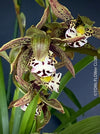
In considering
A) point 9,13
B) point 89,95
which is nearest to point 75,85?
point 89,95

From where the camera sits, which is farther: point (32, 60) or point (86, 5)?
point (86, 5)

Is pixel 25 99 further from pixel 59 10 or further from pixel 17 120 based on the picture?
pixel 59 10

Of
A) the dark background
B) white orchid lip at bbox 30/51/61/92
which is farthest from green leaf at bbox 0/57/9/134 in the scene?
the dark background

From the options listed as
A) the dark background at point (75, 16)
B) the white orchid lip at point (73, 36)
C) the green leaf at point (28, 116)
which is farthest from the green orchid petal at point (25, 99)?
the dark background at point (75, 16)

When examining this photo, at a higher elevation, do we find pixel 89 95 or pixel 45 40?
pixel 45 40

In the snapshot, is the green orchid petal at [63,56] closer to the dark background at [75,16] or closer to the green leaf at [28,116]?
the green leaf at [28,116]

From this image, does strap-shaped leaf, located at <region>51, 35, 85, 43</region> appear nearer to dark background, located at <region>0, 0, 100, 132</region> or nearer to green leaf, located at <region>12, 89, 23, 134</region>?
green leaf, located at <region>12, 89, 23, 134</region>

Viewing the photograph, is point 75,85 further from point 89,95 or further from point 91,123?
point 91,123

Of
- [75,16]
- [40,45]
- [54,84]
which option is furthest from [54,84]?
[75,16]
